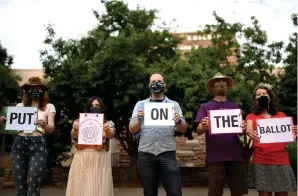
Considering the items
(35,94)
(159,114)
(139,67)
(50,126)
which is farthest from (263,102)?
(139,67)

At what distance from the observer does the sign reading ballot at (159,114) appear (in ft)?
11.6

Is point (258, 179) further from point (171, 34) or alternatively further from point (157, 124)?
point (171, 34)

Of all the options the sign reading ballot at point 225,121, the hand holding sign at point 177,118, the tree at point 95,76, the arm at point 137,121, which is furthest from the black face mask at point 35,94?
the tree at point 95,76

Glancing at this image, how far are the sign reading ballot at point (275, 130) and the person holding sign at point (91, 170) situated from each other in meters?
1.66

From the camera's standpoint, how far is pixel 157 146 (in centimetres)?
352

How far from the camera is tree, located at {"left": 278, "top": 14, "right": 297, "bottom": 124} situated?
8789mm

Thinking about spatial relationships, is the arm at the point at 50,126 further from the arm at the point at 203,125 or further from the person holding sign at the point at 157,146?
the arm at the point at 203,125

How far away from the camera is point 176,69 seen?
805cm

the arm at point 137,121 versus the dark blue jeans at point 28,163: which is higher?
the arm at point 137,121

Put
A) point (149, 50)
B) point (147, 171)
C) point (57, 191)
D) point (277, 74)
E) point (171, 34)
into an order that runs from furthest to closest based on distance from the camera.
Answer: point (171, 34) → point (149, 50) → point (277, 74) → point (57, 191) → point (147, 171)

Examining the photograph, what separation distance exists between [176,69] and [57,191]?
3.95 m

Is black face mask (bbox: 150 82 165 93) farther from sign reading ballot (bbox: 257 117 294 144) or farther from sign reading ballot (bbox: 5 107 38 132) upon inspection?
sign reading ballot (bbox: 5 107 38 132)

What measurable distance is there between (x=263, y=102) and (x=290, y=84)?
18.8 ft

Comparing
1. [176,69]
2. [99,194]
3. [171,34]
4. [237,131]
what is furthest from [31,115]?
[171,34]
